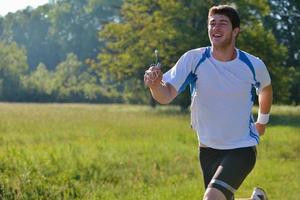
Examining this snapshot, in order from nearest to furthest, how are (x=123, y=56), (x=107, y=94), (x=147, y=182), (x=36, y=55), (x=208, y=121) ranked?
(x=208, y=121)
(x=147, y=182)
(x=123, y=56)
(x=107, y=94)
(x=36, y=55)

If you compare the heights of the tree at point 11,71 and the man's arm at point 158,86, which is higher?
the man's arm at point 158,86

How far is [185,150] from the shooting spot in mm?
14102

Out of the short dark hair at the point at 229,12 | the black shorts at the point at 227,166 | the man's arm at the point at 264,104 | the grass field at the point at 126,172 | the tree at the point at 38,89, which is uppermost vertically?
the short dark hair at the point at 229,12

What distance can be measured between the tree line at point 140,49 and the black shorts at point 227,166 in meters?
17.2

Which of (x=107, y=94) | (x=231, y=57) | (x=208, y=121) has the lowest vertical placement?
(x=107, y=94)

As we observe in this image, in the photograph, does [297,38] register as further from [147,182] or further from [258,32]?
[147,182]

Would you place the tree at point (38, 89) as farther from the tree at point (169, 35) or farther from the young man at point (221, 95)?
the young man at point (221, 95)

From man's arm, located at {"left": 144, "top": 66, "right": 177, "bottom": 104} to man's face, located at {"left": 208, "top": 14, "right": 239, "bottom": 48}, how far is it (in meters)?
0.50

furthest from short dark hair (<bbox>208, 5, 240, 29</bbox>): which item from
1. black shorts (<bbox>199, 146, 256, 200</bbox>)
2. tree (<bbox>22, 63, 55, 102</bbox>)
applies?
tree (<bbox>22, 63, 55, 102</bbox>)

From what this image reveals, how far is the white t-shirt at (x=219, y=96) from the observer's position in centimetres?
473

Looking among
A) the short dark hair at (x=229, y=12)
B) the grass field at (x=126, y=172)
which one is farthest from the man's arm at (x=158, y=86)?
the grass field at (x=126, y=172)

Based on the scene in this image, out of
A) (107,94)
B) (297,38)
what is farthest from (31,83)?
(297,38)

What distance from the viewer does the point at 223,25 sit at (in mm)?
4797

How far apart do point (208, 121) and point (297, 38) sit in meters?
49.9
